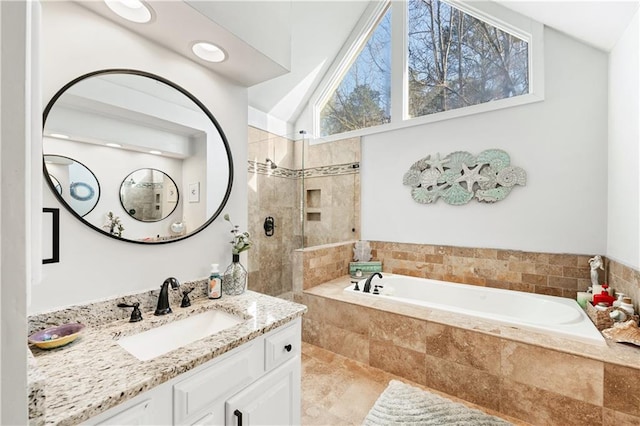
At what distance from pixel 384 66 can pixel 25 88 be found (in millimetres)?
3849

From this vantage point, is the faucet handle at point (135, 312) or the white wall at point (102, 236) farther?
the faucet handle at point (135, 312)

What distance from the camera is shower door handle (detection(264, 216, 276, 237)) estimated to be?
3.55 m

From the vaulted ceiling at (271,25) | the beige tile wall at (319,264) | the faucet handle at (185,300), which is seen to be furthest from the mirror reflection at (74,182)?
the beige tile wall at (319,264)

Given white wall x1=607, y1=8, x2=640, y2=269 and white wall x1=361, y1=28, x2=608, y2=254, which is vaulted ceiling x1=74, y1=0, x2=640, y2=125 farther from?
white wall x1=361, y1=28, x2=608, y2=254

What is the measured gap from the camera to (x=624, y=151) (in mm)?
1968

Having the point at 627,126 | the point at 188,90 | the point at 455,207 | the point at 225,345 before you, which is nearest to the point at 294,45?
the point at 188,90

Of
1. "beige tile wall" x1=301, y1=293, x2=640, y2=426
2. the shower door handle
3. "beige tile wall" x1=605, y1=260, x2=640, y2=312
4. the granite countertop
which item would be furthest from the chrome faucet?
"beige tile wall" x1=605, y1=260, x2=640, y2=312

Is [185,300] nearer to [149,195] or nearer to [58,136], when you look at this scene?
[149,195]

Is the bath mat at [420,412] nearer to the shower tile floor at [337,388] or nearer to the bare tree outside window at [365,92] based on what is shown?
the shower tile floor at [337,388]

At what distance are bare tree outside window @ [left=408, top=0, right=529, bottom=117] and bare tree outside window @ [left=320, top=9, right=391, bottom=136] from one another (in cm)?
31

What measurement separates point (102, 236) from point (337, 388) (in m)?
1.80

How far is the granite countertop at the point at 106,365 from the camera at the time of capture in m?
0.65

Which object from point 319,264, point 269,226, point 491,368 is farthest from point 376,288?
point 269,226

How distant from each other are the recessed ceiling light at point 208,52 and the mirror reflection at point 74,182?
80 centimetres
